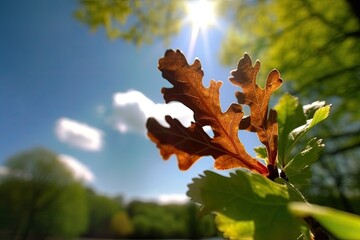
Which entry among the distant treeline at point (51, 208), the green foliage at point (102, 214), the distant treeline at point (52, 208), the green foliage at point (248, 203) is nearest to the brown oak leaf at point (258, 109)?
the green foliage at point (248, 203)

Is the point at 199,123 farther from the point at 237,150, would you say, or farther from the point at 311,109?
the point at 311,109

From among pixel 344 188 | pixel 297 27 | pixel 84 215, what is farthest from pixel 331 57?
pixel 84 215

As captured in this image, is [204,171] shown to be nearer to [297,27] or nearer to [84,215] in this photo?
[297,27]

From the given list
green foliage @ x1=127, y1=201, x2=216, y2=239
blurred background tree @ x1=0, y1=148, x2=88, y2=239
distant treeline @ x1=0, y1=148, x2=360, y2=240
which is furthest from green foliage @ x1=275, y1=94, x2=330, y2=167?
green foliage @ x1=127, y1=201, x2=216, y2=239

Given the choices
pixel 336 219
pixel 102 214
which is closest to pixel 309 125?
pixel 336 219

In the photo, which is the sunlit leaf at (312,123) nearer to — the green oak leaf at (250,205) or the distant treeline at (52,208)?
the green oak leaf at (250,205)
